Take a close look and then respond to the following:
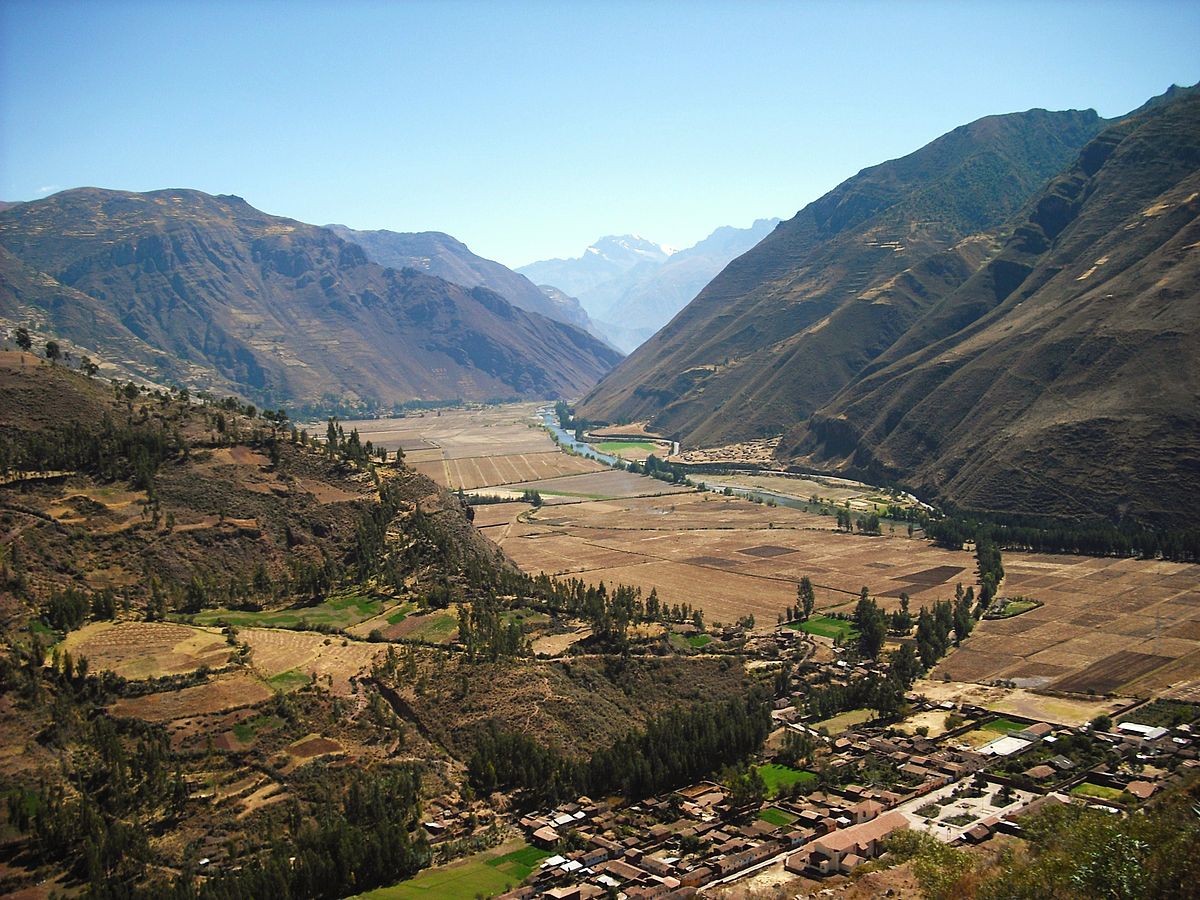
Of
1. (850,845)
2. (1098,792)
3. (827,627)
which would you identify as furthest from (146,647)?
(1098,792)

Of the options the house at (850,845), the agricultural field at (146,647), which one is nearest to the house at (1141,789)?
the house at (850,845)

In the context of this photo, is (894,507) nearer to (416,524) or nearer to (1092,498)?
(1092,498)

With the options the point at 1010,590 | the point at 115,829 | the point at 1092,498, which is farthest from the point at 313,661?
the point at 1092,498

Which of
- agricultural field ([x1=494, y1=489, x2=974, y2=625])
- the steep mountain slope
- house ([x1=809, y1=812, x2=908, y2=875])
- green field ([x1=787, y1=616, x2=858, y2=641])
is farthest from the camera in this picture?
the steep mountain slope

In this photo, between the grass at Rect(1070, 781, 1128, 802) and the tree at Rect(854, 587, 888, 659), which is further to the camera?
the tree at Rect(854, 587, 888, 659)

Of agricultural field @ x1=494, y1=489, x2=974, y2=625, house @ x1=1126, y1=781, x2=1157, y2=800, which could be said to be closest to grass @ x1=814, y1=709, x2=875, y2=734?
house @ x1=1126, y1=781, x2=1157, y2=800

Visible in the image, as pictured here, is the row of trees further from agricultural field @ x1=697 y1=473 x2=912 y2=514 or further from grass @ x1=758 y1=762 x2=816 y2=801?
agricultural field @ x1=697 y1=473 x2=912 y2=514
